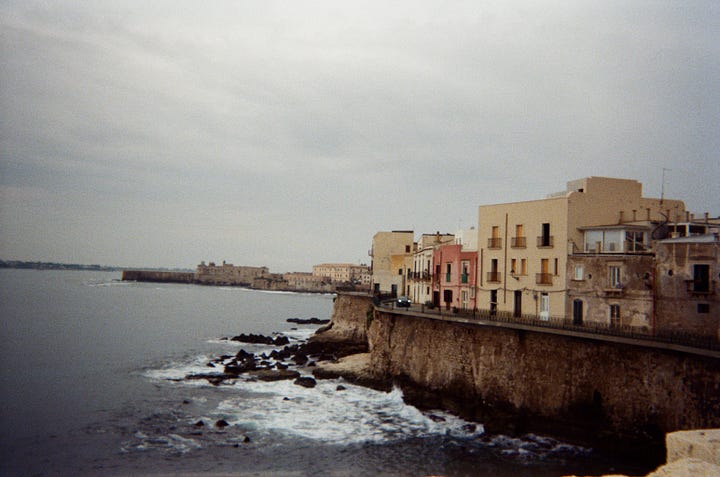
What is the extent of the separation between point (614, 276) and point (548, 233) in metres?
5.22

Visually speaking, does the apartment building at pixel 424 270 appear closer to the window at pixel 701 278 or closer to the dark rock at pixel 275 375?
the dark rock at pixel 275 375

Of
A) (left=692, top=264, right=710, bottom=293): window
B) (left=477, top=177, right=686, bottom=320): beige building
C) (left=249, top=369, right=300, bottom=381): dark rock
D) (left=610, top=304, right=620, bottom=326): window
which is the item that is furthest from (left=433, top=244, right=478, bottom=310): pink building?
(left=692, top=264, right=710, bottom=293): window

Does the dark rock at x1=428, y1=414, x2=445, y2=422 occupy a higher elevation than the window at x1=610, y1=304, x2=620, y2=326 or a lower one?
lower

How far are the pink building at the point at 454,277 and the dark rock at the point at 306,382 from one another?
11127 mm

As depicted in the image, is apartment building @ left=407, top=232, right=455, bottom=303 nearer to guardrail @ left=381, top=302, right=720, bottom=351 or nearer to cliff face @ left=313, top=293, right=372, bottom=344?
cliff face @ left=313, top=293, right=372, bottom=344

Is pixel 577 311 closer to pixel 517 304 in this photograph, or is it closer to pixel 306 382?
pixel 517 304

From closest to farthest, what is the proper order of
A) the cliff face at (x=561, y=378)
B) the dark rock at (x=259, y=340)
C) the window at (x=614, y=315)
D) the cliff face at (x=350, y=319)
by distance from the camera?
the cliff face at (x=561, y=378), the window at (x=614, y=315), the cliff face at (x=350, y=319), the dark rock at (x=259, y=340)

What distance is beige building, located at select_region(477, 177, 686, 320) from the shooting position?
30.8 metres

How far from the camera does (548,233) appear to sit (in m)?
31.9

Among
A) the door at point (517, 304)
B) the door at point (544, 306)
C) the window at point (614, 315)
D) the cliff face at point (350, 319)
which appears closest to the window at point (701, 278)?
the window at point (614, 315)

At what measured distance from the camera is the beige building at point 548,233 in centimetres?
3084

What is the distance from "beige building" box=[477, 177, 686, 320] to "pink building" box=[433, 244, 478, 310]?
2339 mm

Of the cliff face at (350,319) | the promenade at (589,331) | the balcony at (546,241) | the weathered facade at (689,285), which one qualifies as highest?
the balcony at (546,241)

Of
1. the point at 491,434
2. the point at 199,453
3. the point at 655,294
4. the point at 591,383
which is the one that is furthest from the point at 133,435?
the point at 655,294
